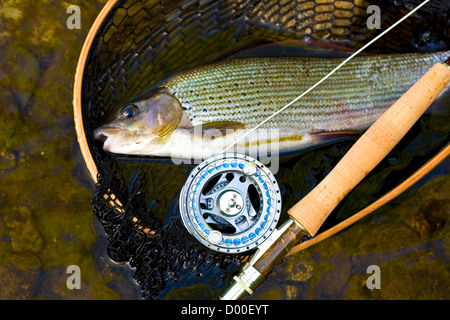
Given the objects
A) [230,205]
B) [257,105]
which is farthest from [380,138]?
[230,205]

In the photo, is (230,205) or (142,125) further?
(142,125)

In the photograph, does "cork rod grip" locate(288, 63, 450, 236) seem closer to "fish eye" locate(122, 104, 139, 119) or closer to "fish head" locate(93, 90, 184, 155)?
"fish head" locate(93, 90, 184, 155)

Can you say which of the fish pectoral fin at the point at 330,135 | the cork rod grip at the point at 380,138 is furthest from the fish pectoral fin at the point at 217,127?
the cork rod grip at the point at 380,138

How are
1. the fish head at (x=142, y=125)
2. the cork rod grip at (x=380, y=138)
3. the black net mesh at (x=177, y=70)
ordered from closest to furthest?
the cork rod grip at (x=380, y=138)
the black net mesh at (x=177, y=70)
the fish head at (x=142, y=125)

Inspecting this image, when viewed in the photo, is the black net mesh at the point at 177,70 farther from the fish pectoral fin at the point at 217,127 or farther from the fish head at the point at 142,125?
the fish pectoral fin at the point at 217,127

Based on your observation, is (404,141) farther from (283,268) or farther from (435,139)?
(283,268)

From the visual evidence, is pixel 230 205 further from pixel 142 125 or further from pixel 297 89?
pixel 297 89

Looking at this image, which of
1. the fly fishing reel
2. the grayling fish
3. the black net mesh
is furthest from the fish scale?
the fly fishing reel
